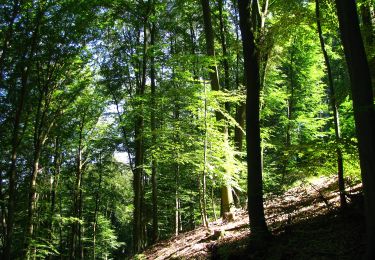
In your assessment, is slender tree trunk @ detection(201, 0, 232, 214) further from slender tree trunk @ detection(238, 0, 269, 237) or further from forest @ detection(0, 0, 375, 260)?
slender tree trunk @ detection(238, 0, 269, 237)

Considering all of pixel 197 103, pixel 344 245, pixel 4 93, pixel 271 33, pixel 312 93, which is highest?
pixel 312 93

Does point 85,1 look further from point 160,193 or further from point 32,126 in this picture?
point 160,193

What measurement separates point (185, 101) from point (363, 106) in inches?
267

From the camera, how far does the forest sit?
7469mm

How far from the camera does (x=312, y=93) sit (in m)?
24.5

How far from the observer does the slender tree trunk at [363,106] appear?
5.13 m

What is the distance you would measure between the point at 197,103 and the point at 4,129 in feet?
31.4

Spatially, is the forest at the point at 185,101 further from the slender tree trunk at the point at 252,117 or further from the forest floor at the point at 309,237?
the forest floor at the point at 309,237

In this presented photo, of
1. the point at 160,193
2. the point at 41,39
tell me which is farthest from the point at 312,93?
the point at 41,39

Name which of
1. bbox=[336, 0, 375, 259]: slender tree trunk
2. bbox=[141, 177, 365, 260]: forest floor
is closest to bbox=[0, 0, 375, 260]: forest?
bbox=[336, 0, 375, 259]: slender tree trunk

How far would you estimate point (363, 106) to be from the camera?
5.02 m

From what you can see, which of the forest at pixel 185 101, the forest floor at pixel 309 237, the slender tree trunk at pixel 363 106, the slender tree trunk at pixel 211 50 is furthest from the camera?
the slender tree trunk at pixel 211 50

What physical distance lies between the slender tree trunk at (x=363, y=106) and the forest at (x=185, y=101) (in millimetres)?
16

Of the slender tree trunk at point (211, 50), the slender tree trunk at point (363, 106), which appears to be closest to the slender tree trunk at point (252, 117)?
the slender tree trunk at point (363, 106)
